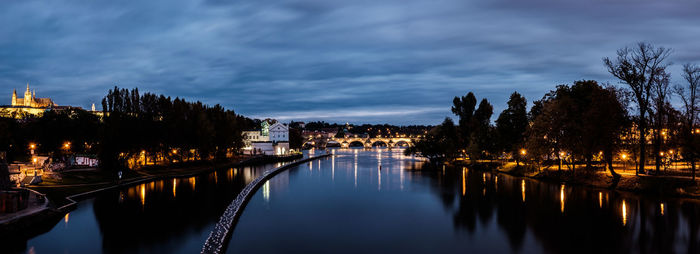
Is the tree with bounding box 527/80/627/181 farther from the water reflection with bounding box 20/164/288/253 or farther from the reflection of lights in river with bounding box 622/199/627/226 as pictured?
the water reflection with bounding box 20/164/288/253

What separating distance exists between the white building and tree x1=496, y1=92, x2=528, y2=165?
6674 cm

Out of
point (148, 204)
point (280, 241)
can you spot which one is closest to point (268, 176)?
Result: point (148, 204)

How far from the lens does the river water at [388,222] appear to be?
76.7ft

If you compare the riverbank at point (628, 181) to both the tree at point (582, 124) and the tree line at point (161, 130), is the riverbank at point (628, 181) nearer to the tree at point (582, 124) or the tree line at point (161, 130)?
the tree at point (582, 124)

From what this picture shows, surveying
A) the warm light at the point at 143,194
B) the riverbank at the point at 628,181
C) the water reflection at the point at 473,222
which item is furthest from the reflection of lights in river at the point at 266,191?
the riverbank at the point at 628,181

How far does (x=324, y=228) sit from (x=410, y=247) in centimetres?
673

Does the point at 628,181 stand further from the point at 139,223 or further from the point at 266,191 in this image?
the point at 139,223

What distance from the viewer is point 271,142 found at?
403 feet

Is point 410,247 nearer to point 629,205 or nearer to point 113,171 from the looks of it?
point 629,205

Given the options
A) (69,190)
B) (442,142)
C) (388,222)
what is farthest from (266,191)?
(442,142)

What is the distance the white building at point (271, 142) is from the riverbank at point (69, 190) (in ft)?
149

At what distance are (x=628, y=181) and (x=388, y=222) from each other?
25071 mm

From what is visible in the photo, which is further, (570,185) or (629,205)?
(570,185)

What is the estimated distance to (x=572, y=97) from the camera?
172 feet
